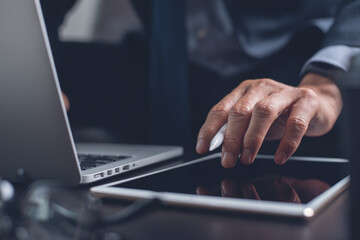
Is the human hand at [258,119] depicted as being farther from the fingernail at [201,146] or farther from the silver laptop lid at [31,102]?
the silver laptop lid at [31,102]

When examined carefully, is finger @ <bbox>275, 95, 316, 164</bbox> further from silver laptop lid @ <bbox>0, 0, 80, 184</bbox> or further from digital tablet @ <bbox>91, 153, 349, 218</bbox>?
silver laptop lid @ <bbox>0, 0, 80, 184</bbox>

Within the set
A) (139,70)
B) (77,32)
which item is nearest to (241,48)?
(139,70)

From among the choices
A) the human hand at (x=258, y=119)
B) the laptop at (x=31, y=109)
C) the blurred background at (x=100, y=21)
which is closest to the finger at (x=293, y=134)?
the human hand at (x=258, y=119)

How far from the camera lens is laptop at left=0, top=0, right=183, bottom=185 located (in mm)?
413

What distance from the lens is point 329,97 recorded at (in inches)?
31.2

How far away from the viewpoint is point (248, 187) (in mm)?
445

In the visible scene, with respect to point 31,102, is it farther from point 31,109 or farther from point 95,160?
point 95,160

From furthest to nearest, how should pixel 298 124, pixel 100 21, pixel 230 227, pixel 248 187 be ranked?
1. pixel 100 21
2. pixel 298 124
3. pixel 248 187
4. pixel 230 227

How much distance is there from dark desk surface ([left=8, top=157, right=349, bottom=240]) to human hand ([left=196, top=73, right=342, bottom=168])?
174 mm

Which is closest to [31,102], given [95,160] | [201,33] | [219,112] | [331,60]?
[95,160]

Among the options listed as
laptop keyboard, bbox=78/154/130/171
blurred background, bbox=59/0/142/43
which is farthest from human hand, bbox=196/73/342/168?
blurred background, bbox=59/0/142/43

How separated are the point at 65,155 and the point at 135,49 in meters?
1.08

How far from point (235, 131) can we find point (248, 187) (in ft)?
0.37

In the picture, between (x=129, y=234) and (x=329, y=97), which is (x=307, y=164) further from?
(x=129, y=234)
